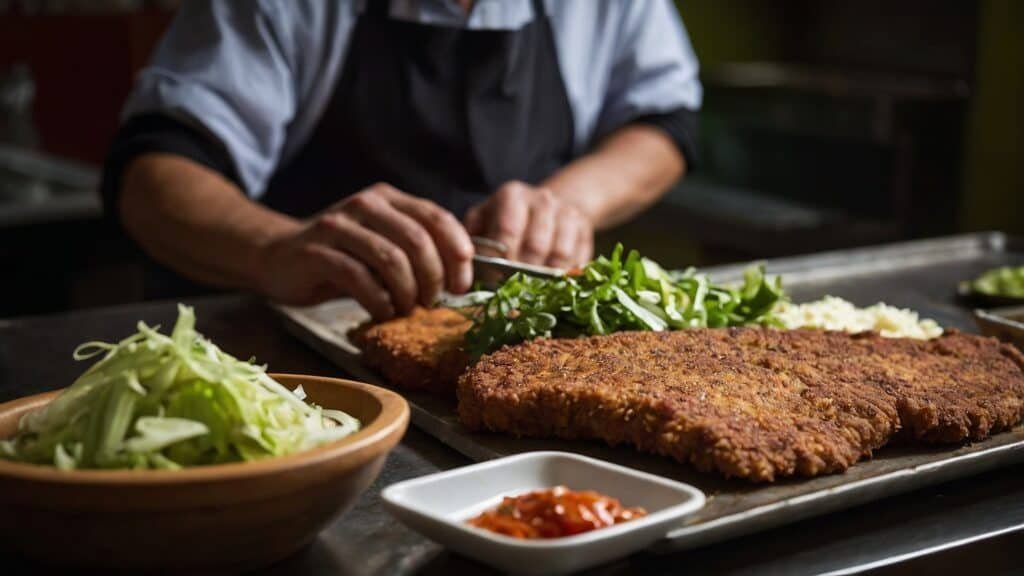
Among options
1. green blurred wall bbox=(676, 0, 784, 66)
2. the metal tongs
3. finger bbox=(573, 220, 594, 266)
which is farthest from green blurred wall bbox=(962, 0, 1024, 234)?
the metal tongs

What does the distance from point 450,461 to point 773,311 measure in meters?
0.73

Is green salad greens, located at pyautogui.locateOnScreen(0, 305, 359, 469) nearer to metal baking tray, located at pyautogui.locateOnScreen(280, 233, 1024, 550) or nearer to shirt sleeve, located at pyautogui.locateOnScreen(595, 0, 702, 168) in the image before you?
metal baking tray, located at pyautogui.locateOnScreen(280, 233, 1024, 550)

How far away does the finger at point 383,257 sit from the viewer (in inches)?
72.6

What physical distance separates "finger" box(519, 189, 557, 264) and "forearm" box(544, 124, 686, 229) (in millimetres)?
334

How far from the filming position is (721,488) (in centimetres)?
120

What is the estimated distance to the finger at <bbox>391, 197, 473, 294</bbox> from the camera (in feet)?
6.16

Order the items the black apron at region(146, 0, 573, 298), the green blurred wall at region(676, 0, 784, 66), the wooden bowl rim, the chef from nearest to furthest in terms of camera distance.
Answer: the wooden bowl rim < the chef < the black apron at region(146, 0, 573, 298) < the green blurred wall at region(676, 0, 784, 66)

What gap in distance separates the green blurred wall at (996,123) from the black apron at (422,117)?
109 inches

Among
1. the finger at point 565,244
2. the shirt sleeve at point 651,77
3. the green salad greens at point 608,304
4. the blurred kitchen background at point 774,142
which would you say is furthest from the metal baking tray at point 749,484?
the blurred kitchen background at point 774,142

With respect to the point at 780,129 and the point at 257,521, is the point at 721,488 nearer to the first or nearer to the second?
the point at 257,521

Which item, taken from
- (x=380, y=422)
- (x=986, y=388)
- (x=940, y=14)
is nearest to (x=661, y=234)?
(x=940, y=14)

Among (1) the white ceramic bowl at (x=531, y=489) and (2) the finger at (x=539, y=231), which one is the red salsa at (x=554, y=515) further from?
(2) the finger at (x=539, y=231)

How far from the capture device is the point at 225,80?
2359 millimetres

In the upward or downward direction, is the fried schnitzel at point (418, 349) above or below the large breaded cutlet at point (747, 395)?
below
